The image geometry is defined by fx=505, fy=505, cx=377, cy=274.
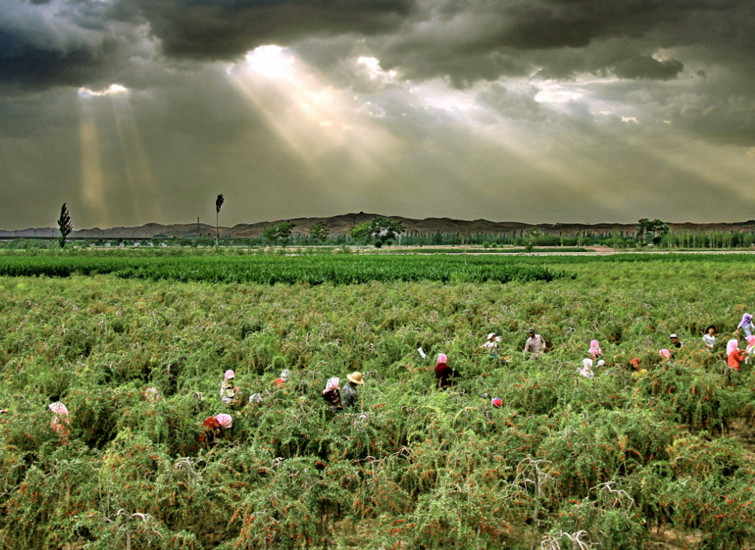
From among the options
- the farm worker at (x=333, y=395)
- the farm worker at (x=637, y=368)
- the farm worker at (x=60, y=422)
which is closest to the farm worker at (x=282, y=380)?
the farm worker at (x=333, y=395)

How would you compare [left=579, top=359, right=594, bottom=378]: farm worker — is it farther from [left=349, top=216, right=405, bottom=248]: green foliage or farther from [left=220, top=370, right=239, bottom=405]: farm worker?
[left=349, top=216, right=405, bottom=248]: green foliage

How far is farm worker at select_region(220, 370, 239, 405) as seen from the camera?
6728 mm

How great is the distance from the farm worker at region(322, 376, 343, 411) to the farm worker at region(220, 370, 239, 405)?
1.32 metres

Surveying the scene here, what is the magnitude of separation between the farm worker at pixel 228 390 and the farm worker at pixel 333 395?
4.33 feet

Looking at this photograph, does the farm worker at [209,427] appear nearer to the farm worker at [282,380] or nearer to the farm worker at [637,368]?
the farm worker at [282,380]

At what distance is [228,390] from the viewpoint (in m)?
7.02

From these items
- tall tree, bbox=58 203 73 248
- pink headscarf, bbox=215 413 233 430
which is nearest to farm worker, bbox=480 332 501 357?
pink headscarf, bbox=215 413 233 430

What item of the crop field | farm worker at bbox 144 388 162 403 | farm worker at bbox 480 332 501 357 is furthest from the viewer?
farm worker at bbox 480 332 501 357

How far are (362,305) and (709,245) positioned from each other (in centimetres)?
12494

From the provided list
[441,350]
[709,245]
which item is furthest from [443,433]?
[709,245]

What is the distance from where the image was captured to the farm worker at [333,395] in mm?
6477

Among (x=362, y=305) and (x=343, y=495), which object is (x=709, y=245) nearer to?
(x=362, y=305)

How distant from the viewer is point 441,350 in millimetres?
9750

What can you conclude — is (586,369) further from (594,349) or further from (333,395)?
(333,395)
